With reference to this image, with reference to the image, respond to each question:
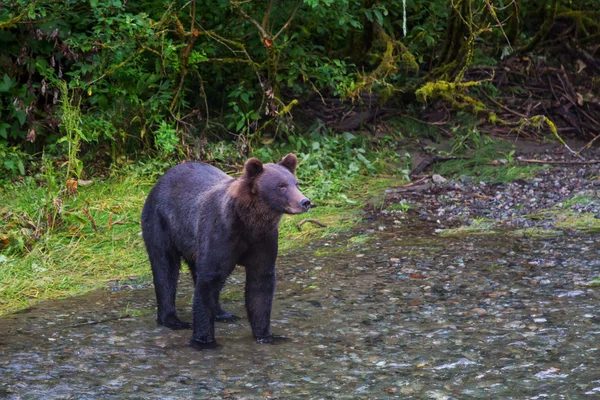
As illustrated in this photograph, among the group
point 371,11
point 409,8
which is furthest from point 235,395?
point 409,8

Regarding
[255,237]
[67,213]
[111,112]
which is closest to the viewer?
[255,237]

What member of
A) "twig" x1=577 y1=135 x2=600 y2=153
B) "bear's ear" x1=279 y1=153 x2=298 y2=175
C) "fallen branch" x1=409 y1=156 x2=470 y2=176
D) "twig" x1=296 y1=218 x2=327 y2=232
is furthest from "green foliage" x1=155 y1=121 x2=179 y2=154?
"twig" x1=577 y1=135 x2=600 y2=153

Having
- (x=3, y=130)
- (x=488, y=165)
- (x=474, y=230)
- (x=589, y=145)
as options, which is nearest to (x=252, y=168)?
(x=474, y=230)

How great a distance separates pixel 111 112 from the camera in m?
10.1

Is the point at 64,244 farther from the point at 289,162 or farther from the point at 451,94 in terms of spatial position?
the point at 451,94

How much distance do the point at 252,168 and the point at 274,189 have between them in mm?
196

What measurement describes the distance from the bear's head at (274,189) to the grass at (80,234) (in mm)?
2162

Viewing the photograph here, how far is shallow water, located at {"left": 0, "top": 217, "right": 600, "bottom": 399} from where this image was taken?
486 cm

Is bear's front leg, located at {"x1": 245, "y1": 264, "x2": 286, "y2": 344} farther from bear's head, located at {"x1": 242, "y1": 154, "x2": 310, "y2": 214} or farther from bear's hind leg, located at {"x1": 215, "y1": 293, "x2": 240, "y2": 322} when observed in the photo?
bear's hind leg, located at {"x1": 215, "y1": 293, "x2": 240, "y2": 322}

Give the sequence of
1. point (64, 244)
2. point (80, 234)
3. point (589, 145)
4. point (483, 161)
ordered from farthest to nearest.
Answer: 1. point (589, 145)
2. point (483, 161)
3. point (80, 234)
4. point (64, 244)

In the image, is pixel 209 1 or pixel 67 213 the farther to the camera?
pixel 209 1

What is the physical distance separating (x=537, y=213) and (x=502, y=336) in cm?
366

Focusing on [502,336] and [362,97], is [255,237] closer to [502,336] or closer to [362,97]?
[502,336]

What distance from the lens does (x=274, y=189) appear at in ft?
17.9
